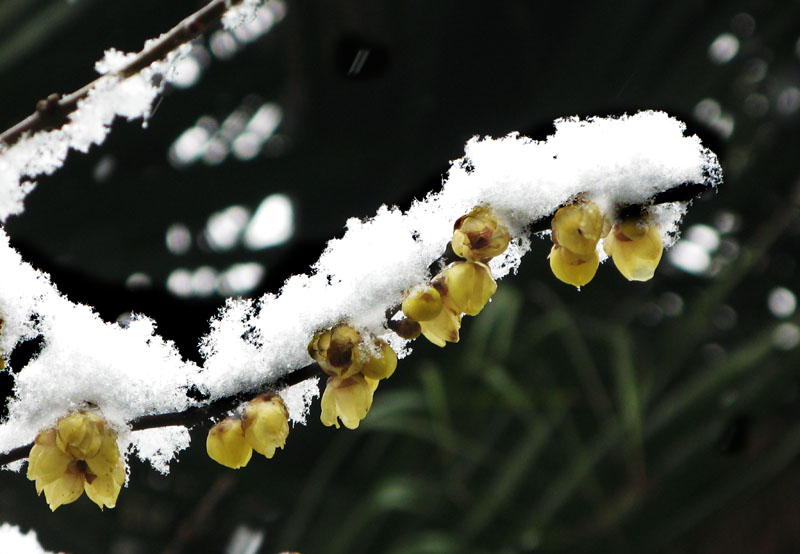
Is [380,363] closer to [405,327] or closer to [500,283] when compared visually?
[405,327]

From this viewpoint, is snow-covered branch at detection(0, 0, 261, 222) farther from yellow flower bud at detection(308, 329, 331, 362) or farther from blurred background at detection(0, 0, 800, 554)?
blurred background at detection(0, 0, 800, 554)

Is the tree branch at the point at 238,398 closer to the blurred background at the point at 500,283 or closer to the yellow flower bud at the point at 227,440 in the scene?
the yellow flower bud at the point at 227,440

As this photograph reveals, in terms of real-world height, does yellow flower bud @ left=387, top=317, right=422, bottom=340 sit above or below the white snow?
below

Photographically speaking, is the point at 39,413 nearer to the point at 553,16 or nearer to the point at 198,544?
the point at 198,544

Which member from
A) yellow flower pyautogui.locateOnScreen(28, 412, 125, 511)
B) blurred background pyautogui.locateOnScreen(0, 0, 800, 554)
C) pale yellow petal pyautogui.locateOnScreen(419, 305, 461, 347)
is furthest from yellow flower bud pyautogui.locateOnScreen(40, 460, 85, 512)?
blurred background pyautogui.locateOnScreen(0, 0, 800, 554)

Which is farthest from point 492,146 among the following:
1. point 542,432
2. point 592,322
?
point 592,322

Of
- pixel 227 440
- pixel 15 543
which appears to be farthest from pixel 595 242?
pixel 15 543
